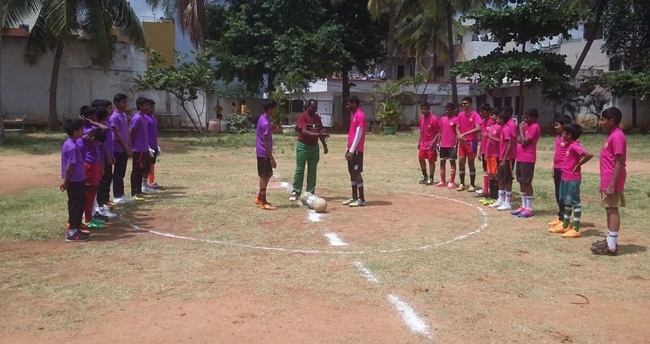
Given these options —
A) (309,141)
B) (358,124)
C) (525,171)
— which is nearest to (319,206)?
(309,141)

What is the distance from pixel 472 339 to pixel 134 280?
3.33 metres

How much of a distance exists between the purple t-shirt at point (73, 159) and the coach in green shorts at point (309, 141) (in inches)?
150

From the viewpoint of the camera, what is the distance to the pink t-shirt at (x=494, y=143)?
33.7ft

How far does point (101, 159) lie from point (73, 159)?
1.15 metres

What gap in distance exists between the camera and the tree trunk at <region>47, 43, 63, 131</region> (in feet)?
87.7

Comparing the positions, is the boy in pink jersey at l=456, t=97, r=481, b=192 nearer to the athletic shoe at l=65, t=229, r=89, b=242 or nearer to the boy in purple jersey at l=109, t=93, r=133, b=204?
the boy in purple jersey at l=109, t=93, r=133, b=204

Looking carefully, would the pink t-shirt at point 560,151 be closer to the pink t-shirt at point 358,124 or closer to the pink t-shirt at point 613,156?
the pink t-shirt at point 613,156

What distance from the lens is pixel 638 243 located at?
25.7 ft

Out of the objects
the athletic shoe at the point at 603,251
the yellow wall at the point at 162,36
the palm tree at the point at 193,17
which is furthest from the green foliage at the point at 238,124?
the athletic shoe at the point at 603,251

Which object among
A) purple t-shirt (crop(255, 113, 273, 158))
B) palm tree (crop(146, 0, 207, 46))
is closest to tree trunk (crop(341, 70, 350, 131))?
palm tree (crop(146, 0, 207, 46))

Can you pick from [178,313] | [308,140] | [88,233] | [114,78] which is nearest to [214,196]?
[308,140]

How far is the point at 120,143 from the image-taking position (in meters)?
9.95

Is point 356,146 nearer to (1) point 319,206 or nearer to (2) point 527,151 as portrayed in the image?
(1) point 319,206

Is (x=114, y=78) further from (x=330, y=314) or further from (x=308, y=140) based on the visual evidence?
(x=330, y=314)
